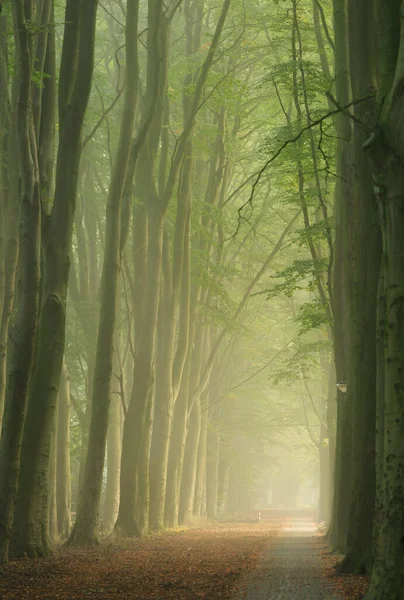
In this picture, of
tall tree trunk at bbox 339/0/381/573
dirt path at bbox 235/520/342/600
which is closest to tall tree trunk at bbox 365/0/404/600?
dirt path at bbox 235/520/342/600

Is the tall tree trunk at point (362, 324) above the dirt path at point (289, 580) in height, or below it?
above

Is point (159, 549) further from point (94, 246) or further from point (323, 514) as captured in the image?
point (323, 514)

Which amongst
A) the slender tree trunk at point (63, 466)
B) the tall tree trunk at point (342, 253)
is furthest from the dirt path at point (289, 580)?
the slender tree trunk at point (63, 466)

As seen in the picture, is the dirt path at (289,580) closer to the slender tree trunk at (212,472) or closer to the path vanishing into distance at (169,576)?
the path vanishing into distance at (169,576)

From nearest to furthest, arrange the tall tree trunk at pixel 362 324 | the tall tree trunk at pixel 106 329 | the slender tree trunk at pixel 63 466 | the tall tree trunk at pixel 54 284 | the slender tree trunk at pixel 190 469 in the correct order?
the tall tree trunk at pixel 362 324
the tall tree trunk at pixel 54 284
the tall tree trunk at pixel 106 329
the slender tree trunk at pixel 63 466
the slender tree trunk at pixel 190 469

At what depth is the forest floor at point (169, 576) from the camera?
26.5 feet

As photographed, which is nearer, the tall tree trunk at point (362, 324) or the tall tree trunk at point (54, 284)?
Result: the tall tree trunk at point (362, 324)

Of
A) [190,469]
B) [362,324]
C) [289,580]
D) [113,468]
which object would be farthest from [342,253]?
[190,469]

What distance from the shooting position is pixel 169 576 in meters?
9.78

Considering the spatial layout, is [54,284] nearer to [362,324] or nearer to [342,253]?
[362,324]

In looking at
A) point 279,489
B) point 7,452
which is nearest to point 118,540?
point 7,452

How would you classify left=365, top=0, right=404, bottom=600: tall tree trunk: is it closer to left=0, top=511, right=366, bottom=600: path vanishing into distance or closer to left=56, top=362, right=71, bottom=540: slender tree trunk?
left=0, top=511, right=366, bottom=600: path vanishing into distance

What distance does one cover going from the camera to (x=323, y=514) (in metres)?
46.9

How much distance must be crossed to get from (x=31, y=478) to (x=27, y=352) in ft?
6.34
